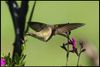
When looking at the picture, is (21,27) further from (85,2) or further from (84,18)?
(85,2)

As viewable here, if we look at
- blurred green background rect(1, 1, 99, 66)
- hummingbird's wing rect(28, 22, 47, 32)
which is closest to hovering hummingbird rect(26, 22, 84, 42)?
hummingbird's wing rect(28, 22, 47, 32)

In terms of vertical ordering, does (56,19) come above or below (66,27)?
above

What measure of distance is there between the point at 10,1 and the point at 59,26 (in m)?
0.26

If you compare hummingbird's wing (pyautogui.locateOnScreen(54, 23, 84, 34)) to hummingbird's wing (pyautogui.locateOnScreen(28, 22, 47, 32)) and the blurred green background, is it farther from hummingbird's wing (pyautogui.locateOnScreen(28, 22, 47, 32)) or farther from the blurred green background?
the blurred green background

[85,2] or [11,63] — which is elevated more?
[85,2]

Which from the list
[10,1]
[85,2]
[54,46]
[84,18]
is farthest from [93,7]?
[10,1]

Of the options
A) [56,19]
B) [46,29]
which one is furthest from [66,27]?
[56,19]

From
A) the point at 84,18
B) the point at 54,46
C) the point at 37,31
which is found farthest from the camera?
the point at 84,18

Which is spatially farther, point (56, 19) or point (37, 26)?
point (56, 19)

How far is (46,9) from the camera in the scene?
22.8ft

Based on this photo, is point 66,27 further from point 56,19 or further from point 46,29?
point 56,19

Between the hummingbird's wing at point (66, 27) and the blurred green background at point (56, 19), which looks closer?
the hummingbird's wing at point (66, 27)

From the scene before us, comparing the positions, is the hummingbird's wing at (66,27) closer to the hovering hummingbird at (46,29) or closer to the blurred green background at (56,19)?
the hovering hummingbird at (46,29)

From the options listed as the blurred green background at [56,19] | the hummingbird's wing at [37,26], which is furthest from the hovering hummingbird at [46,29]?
the blurred green background at [56,19]
